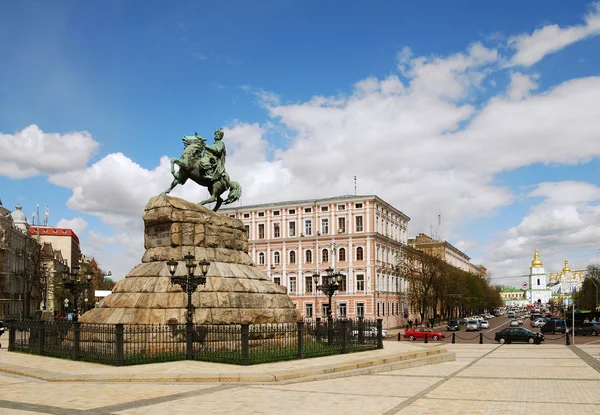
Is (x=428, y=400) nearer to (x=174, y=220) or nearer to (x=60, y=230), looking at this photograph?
(x=174, y=220)

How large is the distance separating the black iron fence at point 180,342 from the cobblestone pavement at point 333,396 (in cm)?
269

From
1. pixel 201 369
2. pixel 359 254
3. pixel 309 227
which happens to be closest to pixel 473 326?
pixel 359 254

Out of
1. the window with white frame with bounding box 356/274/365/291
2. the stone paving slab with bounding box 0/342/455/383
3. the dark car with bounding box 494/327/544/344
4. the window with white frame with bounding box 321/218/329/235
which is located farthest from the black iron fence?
the window with white frame with bounding box 321/218/329/235

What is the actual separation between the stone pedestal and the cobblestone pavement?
15.9 ft

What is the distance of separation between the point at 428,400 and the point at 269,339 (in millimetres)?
8503

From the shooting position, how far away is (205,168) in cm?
2394

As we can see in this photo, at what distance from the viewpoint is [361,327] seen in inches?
894

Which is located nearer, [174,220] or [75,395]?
[75,395]

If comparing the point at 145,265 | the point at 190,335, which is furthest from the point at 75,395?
the point at 145,265

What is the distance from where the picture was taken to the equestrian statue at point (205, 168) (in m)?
23.7

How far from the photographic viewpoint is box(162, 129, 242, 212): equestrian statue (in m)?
23.7

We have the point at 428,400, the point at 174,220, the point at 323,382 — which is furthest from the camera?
the point at 174,220

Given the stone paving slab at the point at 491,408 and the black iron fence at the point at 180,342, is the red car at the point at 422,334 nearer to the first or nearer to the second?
the black iron fence at the point at 180,342

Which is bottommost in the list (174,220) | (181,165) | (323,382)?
(323,382)
